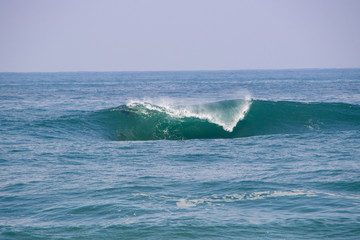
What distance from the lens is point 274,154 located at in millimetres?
13641

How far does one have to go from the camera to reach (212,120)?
68.9 ft

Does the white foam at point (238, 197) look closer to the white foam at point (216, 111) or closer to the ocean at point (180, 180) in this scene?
the ocean at point (180, 180)

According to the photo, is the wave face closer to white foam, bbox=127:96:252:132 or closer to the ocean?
white foam, bbox=127:96:252:132

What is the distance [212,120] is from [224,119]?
64 centimetres

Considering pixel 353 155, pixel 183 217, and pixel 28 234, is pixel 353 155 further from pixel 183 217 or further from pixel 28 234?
pixel 28 234

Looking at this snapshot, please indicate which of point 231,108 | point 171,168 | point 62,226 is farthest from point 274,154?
point 231,108

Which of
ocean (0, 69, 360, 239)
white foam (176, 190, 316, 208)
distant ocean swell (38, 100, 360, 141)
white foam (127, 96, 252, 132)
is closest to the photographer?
ocean (0, 69, 360, 239)

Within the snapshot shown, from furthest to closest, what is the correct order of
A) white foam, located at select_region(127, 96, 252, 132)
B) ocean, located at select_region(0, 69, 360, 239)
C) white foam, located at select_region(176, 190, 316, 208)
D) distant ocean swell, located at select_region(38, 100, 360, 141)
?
white foam, located at select_region(127, 96, 252, 132) < distant ocean swell, located at select_region(38, 100, 360, 141) < white foam, located at select_region(176, 190, 316, 208) < ocean, located at select_region(0, 69, 360, 239)

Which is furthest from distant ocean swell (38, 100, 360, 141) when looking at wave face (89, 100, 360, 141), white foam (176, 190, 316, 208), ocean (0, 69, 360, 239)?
white foam (176, 190, 316, 208)

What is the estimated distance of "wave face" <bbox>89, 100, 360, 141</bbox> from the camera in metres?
19.2

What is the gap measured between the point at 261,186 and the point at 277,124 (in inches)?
447

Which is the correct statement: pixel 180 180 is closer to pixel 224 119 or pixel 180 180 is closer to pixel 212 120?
pixel 212 120

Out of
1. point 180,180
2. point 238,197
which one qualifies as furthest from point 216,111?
point 238,197

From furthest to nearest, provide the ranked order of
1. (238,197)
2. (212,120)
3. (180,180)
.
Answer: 1. (212,120)
2. (180,180)
3. (238,197)
